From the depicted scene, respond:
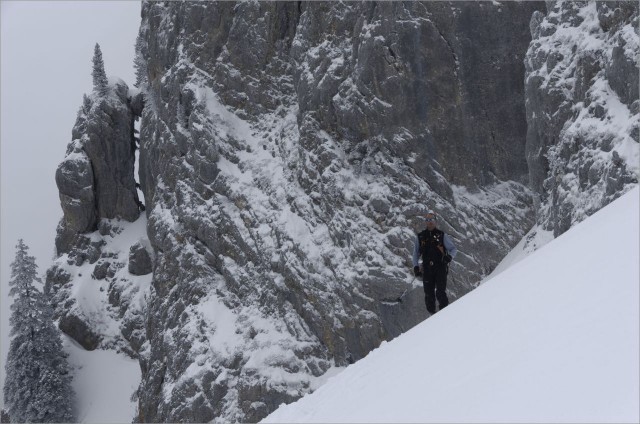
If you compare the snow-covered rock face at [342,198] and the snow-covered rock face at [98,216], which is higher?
the snow-covered rock face at [98,216]

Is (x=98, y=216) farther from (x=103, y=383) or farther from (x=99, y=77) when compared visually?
(x=103, y=383)

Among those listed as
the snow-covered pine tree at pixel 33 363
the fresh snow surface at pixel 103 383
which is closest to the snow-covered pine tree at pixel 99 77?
the snow-covered pine tree at pixel 33 363

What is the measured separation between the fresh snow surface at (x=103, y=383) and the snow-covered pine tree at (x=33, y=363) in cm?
75

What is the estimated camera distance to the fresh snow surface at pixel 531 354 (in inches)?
194

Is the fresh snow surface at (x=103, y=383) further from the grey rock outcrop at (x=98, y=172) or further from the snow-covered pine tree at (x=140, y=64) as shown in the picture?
the snow-covered pine tree at (x=140, y=64)

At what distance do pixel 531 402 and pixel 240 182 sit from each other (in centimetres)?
2951

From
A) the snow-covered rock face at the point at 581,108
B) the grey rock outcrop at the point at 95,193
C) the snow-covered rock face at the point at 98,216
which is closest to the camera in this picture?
the snow-covered rock face at the point at 581,108

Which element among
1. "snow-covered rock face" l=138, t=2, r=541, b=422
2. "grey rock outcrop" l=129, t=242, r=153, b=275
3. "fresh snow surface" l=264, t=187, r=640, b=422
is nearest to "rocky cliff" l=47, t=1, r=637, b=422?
"snow-covered rock face" l=138, t=2, r=541, b=422

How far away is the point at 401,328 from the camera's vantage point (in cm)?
2820

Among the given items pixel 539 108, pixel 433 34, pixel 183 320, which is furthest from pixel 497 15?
pixel 183 320

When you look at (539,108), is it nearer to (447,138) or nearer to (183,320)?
(447,138)

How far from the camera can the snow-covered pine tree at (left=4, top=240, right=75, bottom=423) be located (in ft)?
124

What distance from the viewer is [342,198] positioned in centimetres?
3050

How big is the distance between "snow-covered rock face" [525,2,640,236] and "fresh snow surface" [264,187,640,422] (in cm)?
1065
